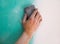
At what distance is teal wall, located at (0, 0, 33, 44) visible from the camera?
75 centimetres

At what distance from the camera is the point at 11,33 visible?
0.78 metres

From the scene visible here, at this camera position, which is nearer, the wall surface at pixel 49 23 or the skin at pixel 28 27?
the skin at pixel 28 27

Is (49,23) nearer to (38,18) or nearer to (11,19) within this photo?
(38,18)

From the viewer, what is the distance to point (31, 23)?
0.80 meters

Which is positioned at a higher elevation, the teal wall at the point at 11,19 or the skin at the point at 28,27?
the teal wall at the point at 11,19

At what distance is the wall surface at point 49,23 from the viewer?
0.90 metres

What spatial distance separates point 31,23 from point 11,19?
0.35 feet

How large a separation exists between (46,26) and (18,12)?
0.23 meters

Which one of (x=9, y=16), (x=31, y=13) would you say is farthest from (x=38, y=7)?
(x=9, y=16)

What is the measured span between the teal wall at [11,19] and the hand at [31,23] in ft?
0.08

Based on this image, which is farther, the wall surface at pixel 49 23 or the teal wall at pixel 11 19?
the wall surface at pixel 49 23

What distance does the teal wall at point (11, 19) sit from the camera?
0.75 m

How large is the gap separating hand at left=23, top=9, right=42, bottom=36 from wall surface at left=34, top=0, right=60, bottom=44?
2.7 inches

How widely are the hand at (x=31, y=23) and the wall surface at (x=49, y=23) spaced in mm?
70
